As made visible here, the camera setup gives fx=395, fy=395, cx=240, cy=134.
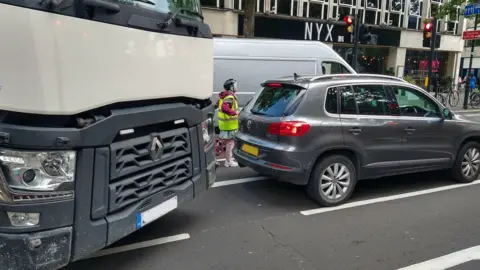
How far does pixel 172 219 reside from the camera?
14.8ft

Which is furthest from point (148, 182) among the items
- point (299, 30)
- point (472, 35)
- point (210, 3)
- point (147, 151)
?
point (299, 30)

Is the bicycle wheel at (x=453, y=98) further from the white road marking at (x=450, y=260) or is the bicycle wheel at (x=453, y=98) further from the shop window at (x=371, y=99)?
the white road marking at (x=450, y=260)

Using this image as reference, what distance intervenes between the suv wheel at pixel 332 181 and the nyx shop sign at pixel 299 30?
15167mm

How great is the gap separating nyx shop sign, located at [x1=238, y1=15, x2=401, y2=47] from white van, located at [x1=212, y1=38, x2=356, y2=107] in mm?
9805

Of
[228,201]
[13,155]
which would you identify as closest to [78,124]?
[13,155]

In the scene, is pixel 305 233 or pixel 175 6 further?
pixel 305 233

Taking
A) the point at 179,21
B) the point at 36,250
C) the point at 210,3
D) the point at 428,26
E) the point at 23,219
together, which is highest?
the point at 210,3

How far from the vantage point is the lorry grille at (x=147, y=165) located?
2893 millimetres

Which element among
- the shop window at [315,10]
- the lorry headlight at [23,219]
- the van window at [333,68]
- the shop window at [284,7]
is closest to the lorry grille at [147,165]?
the lorry headlight at [23,219]

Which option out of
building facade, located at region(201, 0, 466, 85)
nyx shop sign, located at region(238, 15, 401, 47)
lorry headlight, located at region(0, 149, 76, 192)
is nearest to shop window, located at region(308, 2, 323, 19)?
building facade, located at region(201, 0, 466, 85)

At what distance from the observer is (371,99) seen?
527 centimetres

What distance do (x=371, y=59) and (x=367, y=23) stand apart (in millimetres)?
2713

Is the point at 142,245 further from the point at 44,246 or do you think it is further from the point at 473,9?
the point at 473,9

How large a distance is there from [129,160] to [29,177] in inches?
28.5
